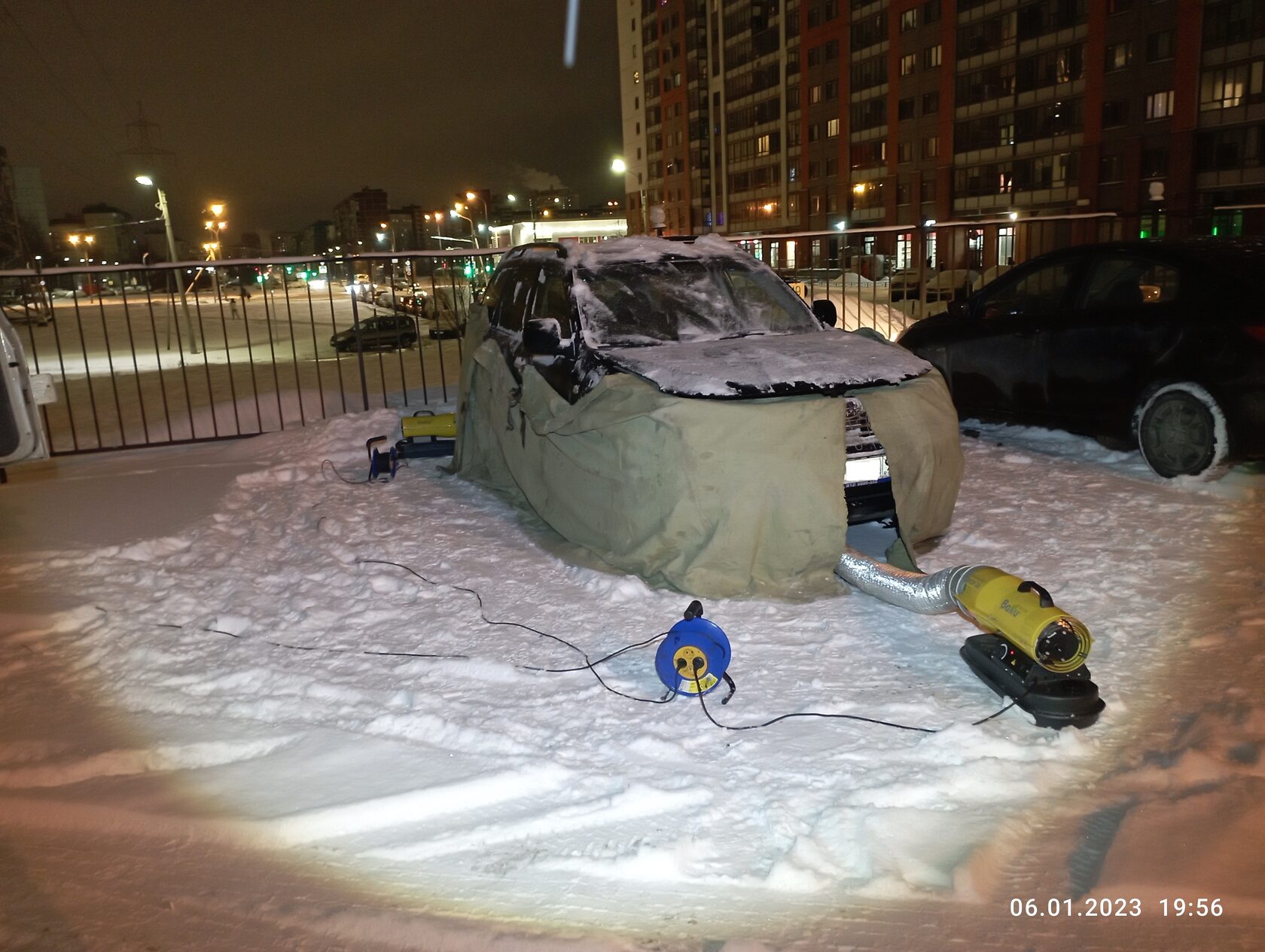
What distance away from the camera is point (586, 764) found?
3.27 metres

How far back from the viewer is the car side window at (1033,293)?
24.6ft

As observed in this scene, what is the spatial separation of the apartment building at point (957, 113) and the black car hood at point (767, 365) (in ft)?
17.8

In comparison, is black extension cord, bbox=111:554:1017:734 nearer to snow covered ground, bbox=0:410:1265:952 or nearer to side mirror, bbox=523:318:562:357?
snow covered ground, bbox=0:410:1265:952

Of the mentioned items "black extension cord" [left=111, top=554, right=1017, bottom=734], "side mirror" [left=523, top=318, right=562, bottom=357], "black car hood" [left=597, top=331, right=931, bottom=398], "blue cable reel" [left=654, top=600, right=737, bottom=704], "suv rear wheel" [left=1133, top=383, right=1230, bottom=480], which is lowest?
"black extension cord" [left=111, top=554, right=1017, bottom=734]

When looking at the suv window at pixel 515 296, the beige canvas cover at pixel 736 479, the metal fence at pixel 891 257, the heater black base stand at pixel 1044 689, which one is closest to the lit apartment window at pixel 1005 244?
the metal fence at pixel 891 257

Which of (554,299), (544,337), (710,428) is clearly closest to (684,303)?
(554,299)

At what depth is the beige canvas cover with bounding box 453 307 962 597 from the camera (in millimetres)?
4461

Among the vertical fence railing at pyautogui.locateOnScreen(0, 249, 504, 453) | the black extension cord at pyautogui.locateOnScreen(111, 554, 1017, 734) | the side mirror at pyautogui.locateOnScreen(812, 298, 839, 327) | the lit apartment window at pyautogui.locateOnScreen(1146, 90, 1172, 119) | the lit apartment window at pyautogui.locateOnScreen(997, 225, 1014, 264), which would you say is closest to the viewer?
the black extension cord at pyautogui.locateOnScreen(111, 554, 1017, 734)

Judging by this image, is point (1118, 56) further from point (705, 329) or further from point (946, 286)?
point (705, 329)

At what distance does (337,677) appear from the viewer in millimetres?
4012

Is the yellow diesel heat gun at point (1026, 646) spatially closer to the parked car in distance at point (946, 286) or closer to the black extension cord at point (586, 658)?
the black extension cord at point (586, 658)

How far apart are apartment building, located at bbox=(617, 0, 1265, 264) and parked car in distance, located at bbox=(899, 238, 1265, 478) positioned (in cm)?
291

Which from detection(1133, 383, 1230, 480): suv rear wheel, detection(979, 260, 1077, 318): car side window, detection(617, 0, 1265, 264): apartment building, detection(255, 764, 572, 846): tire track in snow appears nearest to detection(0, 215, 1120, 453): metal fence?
detection(617, 0, 1265, 264): apartment building

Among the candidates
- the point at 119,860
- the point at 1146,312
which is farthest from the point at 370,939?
the point at 1146,312
